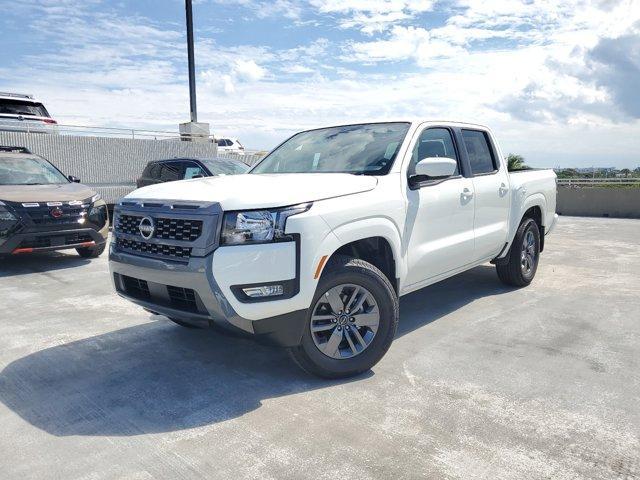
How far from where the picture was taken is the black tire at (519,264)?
19.6 feet

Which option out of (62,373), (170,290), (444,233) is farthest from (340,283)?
(62,373)

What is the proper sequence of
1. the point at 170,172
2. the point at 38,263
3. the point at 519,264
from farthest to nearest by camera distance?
1. the point at 170,172
2. the point at 38,263
3. the point at 519,264

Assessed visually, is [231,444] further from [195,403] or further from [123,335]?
[123,335]

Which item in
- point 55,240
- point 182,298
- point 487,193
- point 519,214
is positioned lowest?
point 55,240

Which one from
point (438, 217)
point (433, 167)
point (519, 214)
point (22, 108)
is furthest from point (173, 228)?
point (22, 108)

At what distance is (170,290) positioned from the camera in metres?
3.42

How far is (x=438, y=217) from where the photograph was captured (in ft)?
14.6

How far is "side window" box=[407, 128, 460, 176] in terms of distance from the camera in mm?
4350

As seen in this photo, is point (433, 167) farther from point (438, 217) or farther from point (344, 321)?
point (344, 321)

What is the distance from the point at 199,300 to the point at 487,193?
3110mm

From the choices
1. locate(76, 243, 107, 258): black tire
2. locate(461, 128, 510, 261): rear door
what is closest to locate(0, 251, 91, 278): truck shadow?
locate(76, 243, 107, 258): black tire

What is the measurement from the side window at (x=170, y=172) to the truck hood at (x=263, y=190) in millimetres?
7028

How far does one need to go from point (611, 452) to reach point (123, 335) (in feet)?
11.9

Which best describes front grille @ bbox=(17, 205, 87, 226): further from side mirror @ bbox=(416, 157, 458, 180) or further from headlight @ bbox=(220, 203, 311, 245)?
side mirror @ bbox=(416, 157, 458, 180)
